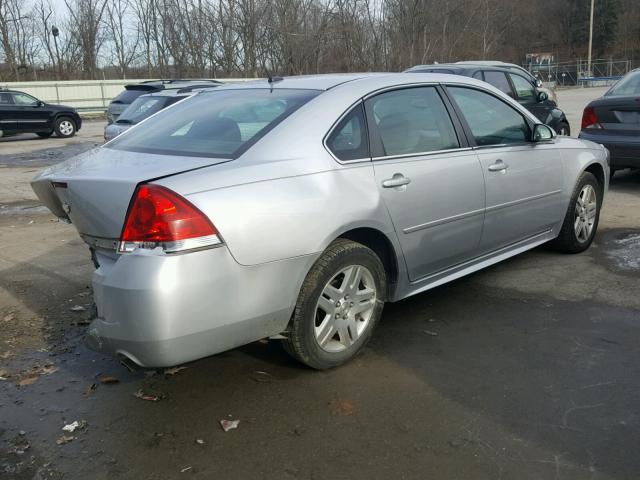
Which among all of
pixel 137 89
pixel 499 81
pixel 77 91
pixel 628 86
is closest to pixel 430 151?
pixel 628 86

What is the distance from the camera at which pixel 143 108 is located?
38.4 feet

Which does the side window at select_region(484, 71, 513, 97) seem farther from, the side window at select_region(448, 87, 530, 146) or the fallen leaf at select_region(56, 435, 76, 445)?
the fallen leaf at select_region(56, 435, 76, 445)

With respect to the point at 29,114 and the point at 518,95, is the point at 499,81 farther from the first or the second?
the point at 29,114

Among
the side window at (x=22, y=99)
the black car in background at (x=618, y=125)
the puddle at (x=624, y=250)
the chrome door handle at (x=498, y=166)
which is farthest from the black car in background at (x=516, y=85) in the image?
the side window at (x=22, y=99)

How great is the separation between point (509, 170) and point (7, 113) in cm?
1937

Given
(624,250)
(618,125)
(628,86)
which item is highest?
(628,86)

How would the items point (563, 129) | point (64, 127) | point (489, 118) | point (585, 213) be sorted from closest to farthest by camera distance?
point (489, 118) → point (585, 213) → point (563, 129) → point (64, 127)

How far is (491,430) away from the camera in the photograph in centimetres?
304

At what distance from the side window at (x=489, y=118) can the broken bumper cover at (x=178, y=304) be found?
6.98ft

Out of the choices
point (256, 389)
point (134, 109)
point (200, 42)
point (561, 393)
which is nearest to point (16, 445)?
point (256, 389)

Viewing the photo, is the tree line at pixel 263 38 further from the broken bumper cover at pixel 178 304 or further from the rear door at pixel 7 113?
the broken bumper cover at pixel 178 304

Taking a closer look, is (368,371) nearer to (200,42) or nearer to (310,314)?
(310,314)

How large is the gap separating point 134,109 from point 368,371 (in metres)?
9.50

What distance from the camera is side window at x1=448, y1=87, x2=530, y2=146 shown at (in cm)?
463
